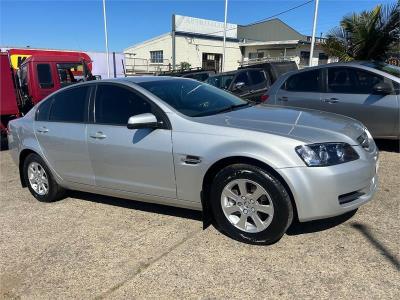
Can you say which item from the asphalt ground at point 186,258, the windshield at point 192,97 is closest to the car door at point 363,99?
the asphalt ground at point 186,258

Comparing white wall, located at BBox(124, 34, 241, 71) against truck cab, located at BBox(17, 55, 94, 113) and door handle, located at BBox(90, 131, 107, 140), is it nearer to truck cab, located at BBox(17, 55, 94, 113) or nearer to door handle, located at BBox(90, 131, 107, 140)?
truck cab, located at BBox(17, 55, 94, 113)

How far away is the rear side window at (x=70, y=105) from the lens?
4.73m

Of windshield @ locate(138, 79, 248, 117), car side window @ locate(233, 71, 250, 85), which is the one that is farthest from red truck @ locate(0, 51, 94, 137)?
windshield @ locate(138, 79, 248, 117)

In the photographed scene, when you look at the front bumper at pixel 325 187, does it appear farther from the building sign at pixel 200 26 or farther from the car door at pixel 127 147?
the building sign at pixel 200 26

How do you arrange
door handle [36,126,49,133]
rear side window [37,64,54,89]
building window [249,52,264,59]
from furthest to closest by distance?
1. building window [249,52,264,59]
2. rear side window [37,64,54,89]
3. door handle [36,126,49,133]

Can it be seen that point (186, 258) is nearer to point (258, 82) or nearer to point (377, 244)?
point (377, 244)

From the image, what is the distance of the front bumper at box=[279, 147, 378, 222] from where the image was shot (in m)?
3.29

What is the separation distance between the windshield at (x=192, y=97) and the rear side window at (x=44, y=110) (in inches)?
58.0

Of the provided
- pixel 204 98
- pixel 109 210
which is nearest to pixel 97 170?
pixel 109 210

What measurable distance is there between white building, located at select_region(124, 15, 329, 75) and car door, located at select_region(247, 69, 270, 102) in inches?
991

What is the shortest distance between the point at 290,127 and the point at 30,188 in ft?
11.9

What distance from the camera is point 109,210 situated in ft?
15.9

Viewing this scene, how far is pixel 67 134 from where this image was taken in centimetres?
476

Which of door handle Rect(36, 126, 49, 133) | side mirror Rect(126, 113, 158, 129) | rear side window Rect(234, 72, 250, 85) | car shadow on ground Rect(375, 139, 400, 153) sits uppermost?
side mirror Rect(126, 113, 158, 129)
